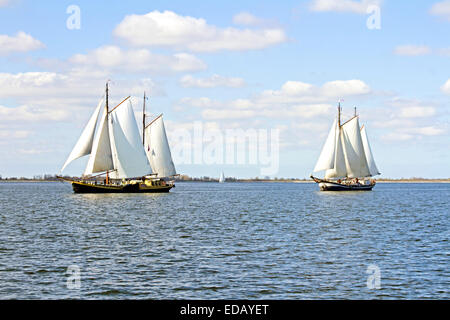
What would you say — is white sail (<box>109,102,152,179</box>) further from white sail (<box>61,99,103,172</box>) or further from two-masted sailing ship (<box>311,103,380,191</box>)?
two-masted sailing ship (<box>311,103,380,191</box>)

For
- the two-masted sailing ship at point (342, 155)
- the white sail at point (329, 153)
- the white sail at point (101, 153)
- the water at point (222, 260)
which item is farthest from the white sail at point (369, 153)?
the water at point (222, 260)

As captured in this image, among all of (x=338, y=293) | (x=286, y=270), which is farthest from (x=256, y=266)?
(x=338, y=293)

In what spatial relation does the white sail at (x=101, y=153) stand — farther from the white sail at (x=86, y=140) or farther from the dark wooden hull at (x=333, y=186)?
the dark wooden hull at (x=333, y=186)

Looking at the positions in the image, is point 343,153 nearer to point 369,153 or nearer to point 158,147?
point 369,153

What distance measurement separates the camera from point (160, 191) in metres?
124

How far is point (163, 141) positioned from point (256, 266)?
91.7 m

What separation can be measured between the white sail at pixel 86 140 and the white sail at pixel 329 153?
162 feet

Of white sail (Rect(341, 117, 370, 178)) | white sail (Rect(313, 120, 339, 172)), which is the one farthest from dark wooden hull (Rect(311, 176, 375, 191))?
white sail (Rect(313, 120, 339, 172))

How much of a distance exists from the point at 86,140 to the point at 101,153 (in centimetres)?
397

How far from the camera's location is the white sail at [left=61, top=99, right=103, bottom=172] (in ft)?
320

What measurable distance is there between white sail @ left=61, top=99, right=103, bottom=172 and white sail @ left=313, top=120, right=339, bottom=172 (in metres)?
49.5

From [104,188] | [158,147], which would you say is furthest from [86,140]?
[158,147]
